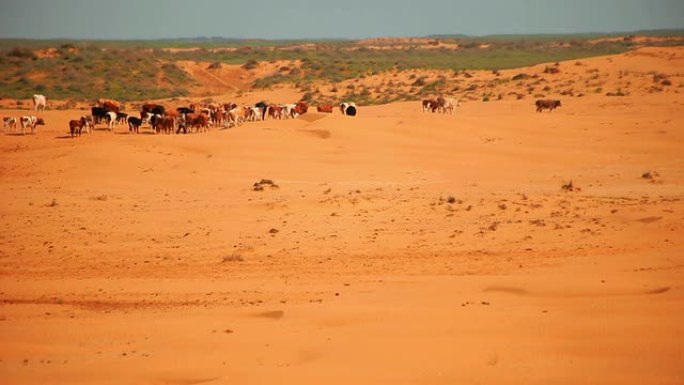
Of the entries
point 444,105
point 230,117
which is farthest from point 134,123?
point 444,105

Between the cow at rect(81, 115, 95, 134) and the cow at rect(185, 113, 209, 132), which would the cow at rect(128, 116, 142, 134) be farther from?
the cow at rect(185, 113, 209, 132)

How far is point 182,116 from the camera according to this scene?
33.5 metres

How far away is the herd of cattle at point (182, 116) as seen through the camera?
32825 mm

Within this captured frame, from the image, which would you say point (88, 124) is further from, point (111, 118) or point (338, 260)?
point (338, 260)

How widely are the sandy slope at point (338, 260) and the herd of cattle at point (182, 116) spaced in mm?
2857

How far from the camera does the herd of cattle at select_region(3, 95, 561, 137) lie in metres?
32.8

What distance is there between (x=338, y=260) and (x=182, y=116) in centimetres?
2071

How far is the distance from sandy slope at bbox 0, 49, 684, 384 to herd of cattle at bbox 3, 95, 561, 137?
2.86 meters

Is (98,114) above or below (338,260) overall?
above

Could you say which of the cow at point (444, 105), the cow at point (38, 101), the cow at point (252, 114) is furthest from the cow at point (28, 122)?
the cow at point (444, 105)

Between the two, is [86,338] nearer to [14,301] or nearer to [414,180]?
[14,301]

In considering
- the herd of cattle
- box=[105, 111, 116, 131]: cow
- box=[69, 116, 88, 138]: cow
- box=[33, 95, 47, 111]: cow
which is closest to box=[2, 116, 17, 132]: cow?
the herd of cattle

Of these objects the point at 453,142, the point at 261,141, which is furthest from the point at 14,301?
the point at 453,142

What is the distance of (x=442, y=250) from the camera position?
14.6m
